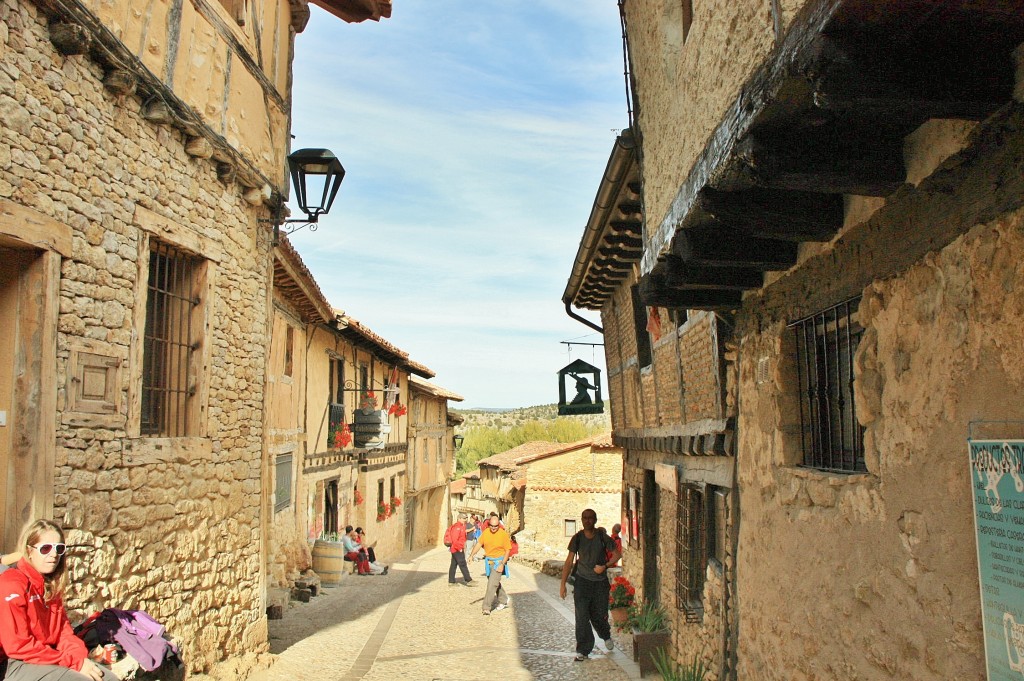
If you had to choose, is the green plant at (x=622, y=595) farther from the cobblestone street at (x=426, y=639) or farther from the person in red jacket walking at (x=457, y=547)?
the person in red jacket walking at (x=457, y=547)

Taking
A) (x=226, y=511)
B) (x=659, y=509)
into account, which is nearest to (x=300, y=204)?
(x=226, y=511)

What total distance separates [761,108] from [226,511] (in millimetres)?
6378

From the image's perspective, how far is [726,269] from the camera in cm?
574

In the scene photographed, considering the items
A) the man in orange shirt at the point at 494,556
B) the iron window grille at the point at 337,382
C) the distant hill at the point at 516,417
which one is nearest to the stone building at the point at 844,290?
the man in orange shirt at the point at 494,556

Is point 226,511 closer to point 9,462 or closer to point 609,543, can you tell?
point 9,462

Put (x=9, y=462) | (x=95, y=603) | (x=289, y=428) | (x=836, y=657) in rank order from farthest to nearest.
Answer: (x=289, y=428)
(x=95, y=603)
(x=9, y=462)
(x=836, y=657)

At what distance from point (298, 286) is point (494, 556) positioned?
5.00m

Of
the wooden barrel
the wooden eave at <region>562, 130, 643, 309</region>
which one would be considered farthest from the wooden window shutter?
the wooden barrel

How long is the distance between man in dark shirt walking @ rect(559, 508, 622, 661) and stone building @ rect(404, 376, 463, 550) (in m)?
17.4

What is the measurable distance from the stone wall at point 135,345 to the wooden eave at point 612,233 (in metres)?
→ 3.58

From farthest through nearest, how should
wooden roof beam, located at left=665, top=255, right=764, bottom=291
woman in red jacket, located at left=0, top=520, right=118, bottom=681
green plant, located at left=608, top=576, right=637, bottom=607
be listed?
green plant, located at left=608, top=576, right=637, bottom=607 < wooden roof beam, located at left=665, top=255, right=764, bottom=291 < woman in red jacket, located at left=0, top=520, right=118, bottom=681

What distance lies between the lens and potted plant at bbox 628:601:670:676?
8.88 meters

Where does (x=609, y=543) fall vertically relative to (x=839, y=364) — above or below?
below

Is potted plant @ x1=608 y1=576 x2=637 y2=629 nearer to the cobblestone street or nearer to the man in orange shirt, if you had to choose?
the cobblestone street
